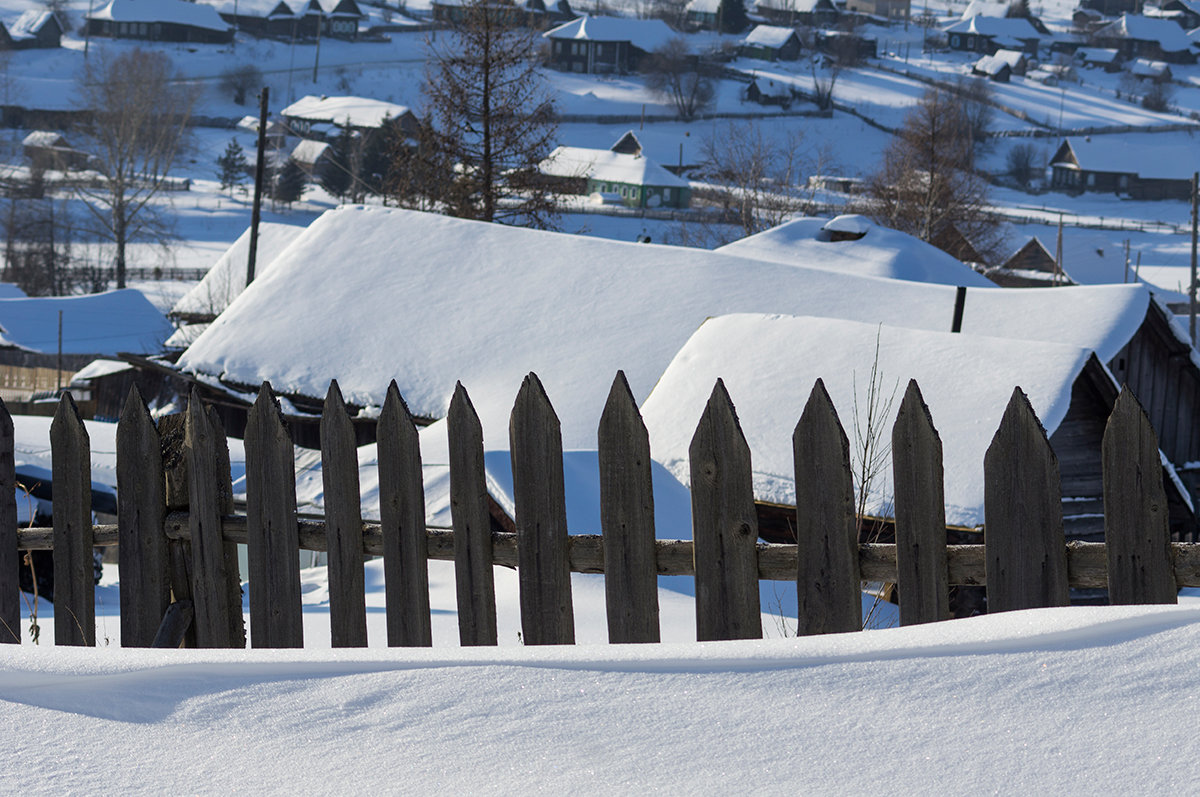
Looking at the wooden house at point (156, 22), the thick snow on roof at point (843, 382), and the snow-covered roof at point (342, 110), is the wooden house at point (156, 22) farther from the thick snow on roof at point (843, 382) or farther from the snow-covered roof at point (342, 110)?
the thick snow on roof at point (843, 382)

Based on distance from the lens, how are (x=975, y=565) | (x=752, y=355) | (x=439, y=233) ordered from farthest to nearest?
(x=439, y=233), (x=752, y=355), (x=975, y=565)

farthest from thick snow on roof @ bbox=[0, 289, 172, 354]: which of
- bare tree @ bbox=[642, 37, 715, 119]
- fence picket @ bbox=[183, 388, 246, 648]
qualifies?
bare tree @ bbox=[642, 37, 715, 119]

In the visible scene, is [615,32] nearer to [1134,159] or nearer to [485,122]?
[1134,159]

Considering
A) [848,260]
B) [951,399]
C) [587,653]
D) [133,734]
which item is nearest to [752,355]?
[951,399]

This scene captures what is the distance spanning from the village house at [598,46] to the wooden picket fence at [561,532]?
10428 cm

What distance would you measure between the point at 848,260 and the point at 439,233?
7.51 meters

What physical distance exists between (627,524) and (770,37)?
11996cm

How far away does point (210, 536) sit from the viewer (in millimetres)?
3688

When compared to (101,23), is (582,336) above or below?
below

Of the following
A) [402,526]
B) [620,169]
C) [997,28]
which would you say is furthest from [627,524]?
[997,28]

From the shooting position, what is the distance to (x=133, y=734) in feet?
7.12

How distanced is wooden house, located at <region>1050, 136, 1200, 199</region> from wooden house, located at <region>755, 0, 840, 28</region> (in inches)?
2631

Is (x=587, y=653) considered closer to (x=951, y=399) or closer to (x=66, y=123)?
(x=951, y=399)

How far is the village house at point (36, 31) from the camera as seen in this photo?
316 feet
